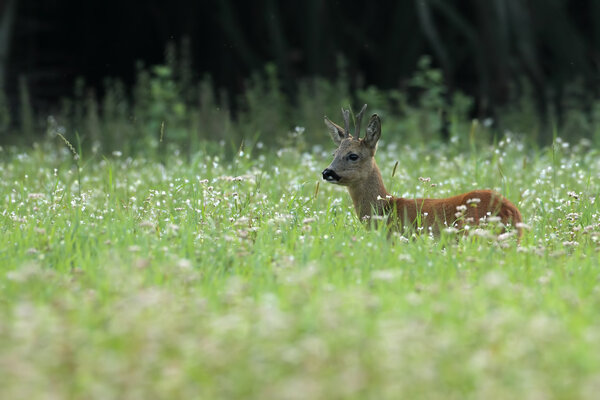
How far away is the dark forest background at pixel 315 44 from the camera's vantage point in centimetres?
1183

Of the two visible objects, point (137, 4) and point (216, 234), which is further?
point (137, 4)

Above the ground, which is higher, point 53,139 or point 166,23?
point 166,23

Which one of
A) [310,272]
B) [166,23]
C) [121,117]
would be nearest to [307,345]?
[310,272]

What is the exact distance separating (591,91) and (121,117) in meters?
6.45

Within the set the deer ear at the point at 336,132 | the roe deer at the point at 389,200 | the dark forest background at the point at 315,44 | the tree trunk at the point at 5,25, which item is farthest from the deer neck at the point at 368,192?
the tree trunk at the point at 5,25

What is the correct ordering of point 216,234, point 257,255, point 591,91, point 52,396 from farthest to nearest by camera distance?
point 591,91 < point 216,234 < point 257,255 < point 52,396

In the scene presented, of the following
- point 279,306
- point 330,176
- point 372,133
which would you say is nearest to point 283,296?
point 279,306

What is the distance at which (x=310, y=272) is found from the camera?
10.9 feet

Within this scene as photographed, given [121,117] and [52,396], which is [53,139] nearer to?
[121,117]

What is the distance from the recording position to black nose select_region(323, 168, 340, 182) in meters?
5.67

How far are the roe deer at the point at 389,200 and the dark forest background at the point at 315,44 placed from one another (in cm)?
545

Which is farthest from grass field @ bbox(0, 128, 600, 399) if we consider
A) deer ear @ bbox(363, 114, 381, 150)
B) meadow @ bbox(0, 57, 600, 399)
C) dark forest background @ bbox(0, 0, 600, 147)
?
dark forest background @ bbox(0, 0, 600, 147)

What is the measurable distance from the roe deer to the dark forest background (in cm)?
545

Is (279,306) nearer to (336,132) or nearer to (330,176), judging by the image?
(330,176)
